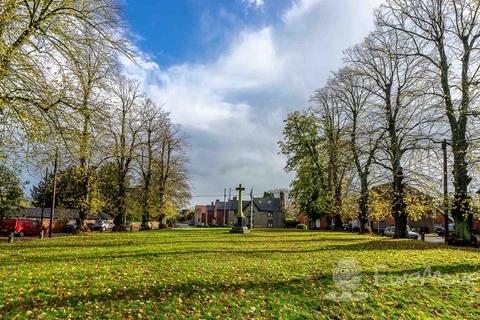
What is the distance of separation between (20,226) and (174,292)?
107 ft

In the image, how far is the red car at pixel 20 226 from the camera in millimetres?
32250

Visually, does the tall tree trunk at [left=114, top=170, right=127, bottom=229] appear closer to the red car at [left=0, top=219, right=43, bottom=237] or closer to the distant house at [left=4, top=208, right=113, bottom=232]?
the red car at [left=0, top=219, right=43, bottom=237]

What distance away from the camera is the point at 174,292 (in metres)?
7.54

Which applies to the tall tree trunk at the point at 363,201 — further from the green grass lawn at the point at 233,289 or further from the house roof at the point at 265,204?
the house roof at the point at 265,204

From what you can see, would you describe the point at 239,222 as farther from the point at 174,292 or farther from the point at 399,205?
the point at 174,292

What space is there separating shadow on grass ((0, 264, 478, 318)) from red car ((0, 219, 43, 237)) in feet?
96.8

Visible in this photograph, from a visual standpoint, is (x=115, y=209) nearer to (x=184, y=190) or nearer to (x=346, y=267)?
(x=184, y=190)

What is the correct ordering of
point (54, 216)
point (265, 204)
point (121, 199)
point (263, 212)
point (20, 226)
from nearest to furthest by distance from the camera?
point (20, 226)
point (121, 199)
point (54, 216)
point (263, 212)
point (265, 204)

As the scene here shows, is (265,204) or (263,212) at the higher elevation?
(265,204)

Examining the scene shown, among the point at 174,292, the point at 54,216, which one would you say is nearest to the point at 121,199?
the point at 54,216

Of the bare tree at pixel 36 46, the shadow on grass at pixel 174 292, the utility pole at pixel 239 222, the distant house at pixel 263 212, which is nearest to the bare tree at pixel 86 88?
the bare tree at pixel 36 46

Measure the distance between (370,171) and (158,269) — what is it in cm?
2148

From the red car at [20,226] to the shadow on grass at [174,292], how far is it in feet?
96.8

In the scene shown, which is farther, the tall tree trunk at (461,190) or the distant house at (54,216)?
the distant house at (54,216)
